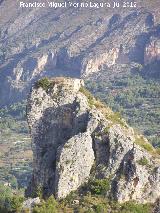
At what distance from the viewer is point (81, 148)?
40.8 metres

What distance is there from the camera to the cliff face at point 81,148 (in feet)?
131

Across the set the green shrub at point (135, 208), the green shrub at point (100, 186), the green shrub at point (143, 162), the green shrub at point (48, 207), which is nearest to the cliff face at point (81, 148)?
the green shrub at point (143, 162)

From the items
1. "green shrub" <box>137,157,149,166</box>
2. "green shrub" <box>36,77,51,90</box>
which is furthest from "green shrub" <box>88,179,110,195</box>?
"green shrub" <box>36,77,51,90</box>

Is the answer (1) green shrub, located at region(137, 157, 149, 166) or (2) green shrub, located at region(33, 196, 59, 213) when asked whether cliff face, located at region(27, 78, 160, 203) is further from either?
(2) green shrub, located at region(33, 196, 59, 213)

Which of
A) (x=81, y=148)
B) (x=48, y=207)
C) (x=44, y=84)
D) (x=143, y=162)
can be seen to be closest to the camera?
(x=48, y=207)

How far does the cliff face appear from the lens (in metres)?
40.1

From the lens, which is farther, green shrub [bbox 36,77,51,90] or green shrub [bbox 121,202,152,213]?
green shrub [bbox 36,77,51,90]

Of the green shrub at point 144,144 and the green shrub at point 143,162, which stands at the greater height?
the green shrub at point 144,144

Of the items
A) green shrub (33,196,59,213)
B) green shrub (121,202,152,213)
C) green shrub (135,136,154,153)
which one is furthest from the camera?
green shrub (135,136,154,153)

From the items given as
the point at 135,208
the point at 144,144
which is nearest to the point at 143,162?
the point at 144,144

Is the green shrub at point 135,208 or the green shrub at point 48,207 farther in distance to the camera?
the green shrub at point 135,208

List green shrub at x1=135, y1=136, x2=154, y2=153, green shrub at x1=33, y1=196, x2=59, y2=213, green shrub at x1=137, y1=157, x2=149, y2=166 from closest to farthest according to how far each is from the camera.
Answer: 1. green shrub at x1=33, y1=196, x2=59, y2=213
2. green shrub at x1=137, y1=157, x2=149, y2=166
3. green shrub at x1=135, y1=136, x2=154, y2=153

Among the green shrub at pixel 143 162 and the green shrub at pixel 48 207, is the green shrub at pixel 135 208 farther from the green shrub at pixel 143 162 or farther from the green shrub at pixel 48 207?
the green shrub at pixel 48 207

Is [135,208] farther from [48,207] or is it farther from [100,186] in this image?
[48,207]
